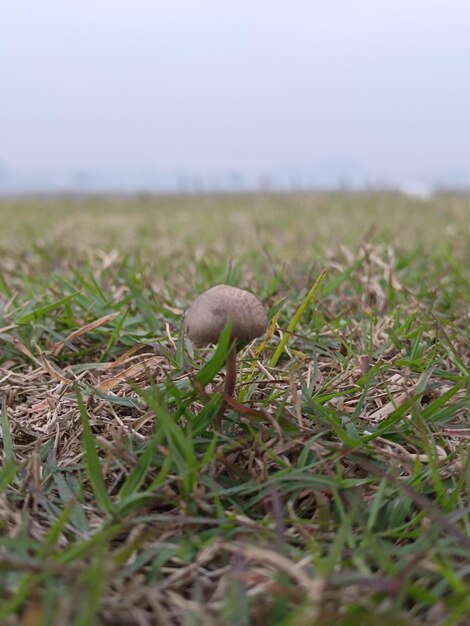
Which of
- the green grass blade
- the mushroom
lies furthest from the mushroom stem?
the green grass blade

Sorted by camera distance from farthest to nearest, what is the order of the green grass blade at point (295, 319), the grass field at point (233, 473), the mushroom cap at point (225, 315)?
1. the green grass blade at point (295, 319)
2. the mushroom cap at point (225, 315)
3. the grass field at point (233, 473)

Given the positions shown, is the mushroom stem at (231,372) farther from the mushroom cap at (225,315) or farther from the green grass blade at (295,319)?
the green grass blade at (295,319)

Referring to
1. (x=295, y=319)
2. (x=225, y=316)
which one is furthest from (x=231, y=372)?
(x=295, y=319)

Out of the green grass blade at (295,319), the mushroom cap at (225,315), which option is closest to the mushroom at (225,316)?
the mushroom cap at (225,315)

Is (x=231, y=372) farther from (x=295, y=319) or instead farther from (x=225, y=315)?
(x=295, y=319)

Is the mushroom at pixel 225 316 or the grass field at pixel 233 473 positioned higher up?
the mushroom at pixel 225 316

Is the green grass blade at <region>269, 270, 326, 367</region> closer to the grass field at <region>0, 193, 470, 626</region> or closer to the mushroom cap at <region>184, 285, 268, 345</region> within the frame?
the grass field at <region>0, 193, 470, 626</region>

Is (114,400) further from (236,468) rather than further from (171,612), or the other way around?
(171,612)
